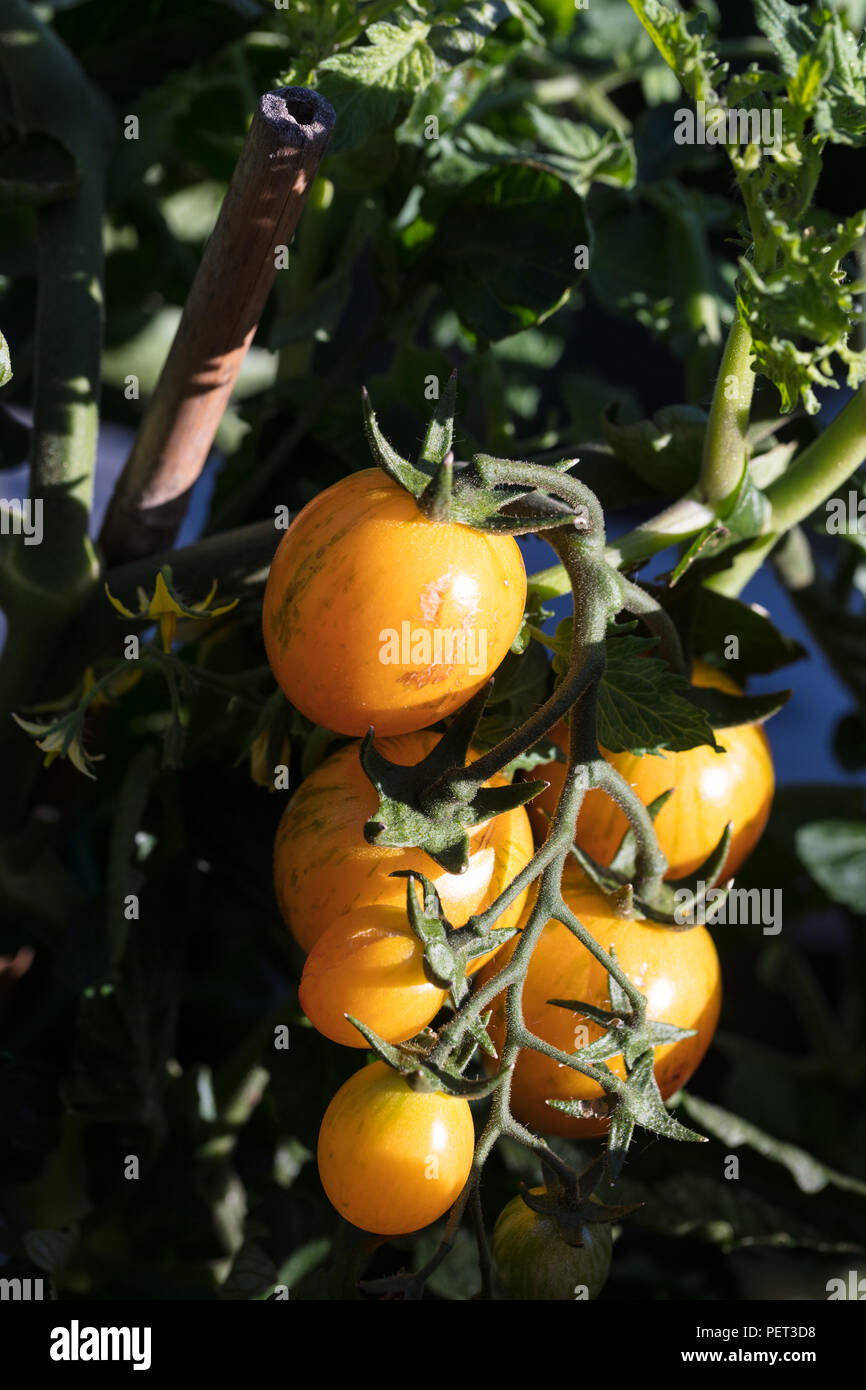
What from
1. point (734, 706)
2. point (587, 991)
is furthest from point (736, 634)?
point (587, 991)

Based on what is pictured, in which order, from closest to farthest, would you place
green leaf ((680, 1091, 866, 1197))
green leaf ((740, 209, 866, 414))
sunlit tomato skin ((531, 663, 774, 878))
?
green leaf ((740, 209, 866, 414))
sunlit tomato skin ((531, 663, 774, 878))
green leaf ((680, 1091, 866, 1197))

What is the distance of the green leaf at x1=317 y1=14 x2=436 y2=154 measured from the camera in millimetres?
405

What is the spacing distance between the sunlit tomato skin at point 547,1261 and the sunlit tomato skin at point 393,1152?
0.11ft

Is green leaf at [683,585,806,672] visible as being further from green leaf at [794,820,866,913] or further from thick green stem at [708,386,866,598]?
green leaf at [794,820,866,913]

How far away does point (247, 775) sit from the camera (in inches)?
20.5

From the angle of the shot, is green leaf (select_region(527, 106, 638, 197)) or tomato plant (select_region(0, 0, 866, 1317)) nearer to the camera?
tomato plant (select_region(0, 0, 866, 1317))

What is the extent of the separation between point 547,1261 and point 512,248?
0.38 m

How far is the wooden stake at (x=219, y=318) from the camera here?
1.19ft

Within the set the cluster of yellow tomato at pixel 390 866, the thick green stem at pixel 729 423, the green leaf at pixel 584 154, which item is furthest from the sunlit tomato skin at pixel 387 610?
the green leaf at pixel 584 154

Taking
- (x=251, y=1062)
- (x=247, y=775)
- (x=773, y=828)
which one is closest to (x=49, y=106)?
(x=247, y=775)

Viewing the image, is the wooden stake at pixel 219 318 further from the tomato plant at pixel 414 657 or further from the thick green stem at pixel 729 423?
the thick green stem at pixel 729 423

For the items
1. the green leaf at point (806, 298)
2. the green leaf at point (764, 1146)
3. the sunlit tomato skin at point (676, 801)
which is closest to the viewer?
the green leaf at point (806, 298)

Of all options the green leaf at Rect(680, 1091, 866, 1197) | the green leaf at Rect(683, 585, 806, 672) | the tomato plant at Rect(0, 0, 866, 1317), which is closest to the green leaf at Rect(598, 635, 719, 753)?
the tomato plant at Rect(0, 0, 866, 1317)

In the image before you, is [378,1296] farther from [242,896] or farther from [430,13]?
[430,13]
